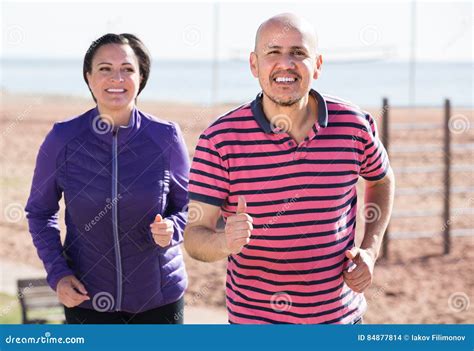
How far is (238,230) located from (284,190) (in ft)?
0.93

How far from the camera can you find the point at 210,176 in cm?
→ 272

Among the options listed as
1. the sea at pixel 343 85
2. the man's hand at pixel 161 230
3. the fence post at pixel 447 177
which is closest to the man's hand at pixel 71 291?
the man's hand at pixel 161 230

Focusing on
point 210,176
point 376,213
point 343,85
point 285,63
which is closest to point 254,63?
point 285,63

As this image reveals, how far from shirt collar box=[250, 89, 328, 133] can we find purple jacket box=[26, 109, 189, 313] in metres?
0.56

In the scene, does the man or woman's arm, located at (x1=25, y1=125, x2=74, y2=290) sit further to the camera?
woman's arm, located at (x1=25, y1=125, x2=74, y2=290)

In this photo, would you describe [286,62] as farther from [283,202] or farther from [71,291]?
[71,291]

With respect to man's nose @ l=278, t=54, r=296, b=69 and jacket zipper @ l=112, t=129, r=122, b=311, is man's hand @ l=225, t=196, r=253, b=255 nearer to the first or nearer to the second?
man's nose @ l=278, t=54, r=296, b=69

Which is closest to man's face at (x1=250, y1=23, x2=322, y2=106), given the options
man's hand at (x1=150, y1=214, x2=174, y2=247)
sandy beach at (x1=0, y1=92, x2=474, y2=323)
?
man's hand at (x1=150, y1=214, x2=174, y2=247)

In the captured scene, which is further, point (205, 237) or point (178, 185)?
point (178, 185)

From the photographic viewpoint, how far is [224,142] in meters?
2.73

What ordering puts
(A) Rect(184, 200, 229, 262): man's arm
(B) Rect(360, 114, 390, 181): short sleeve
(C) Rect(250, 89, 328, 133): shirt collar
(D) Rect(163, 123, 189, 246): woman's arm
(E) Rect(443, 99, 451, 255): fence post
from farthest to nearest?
(E) Rect(443, 99, 451, 255): fence post, (D) Rect(163, 123, 189, 246): woman's arm, (B) Rect(360, 114, 390, 181): short sleeve, (C) Rect(250, 89, 328, 133): shirt collar, (A) Rect(184, 200, 229, 262): man's arm

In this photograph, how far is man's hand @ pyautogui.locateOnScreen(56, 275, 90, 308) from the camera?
3127 millimetres

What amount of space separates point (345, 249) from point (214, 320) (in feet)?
11.9

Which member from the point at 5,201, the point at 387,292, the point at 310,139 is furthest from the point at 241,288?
the point at 5,201
